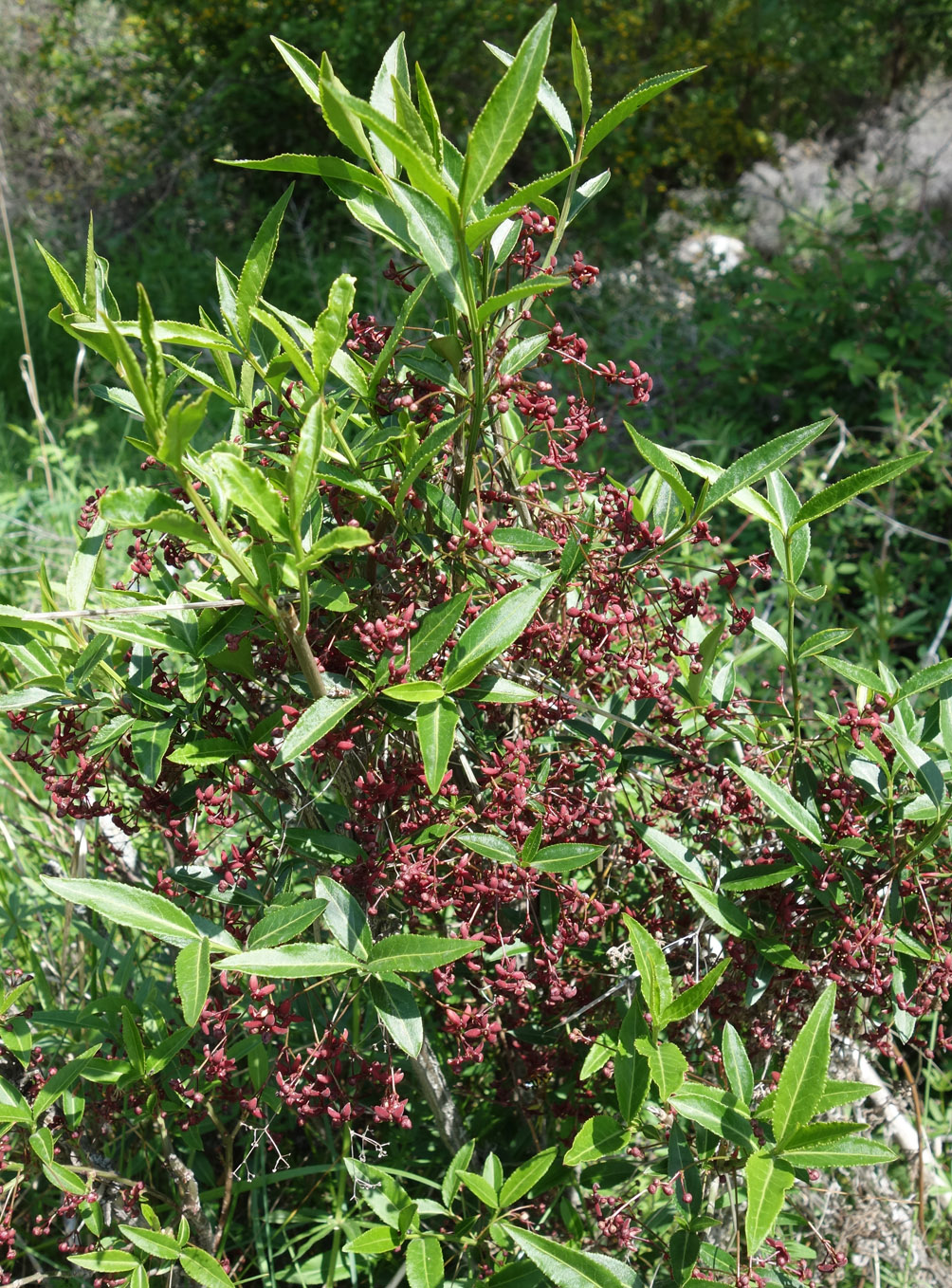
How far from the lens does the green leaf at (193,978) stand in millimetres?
960

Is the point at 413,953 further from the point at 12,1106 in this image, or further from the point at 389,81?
the point at 389,81

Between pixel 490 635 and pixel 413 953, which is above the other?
pixel 490 635

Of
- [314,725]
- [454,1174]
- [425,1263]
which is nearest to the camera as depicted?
[314,725]

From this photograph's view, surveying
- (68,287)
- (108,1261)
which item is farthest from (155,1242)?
(68,287)

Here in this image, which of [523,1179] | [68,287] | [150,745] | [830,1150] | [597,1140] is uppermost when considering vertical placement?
[68,287]

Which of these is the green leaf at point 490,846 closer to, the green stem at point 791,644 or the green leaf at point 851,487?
the green stem at point 791,644

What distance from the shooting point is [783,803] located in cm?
111

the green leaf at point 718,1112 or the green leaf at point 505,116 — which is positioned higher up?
the green leaf at point 505,116

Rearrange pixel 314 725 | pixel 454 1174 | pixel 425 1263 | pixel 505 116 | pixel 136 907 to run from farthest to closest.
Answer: pixel 454 1174 < pixel 425 1263 < pixel 136 907 < pixel 314 725 < pixel 505 116

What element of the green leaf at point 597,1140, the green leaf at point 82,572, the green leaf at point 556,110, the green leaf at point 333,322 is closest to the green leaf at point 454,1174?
the green leaf at point 597,1140

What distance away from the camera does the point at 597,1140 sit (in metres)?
1.09

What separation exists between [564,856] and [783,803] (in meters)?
0.24

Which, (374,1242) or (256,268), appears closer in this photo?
(256,268)

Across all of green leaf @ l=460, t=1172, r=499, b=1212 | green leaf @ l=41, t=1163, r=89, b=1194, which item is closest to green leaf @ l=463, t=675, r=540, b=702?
green leaf @ l=460, t=1172, r=499, b=1212
